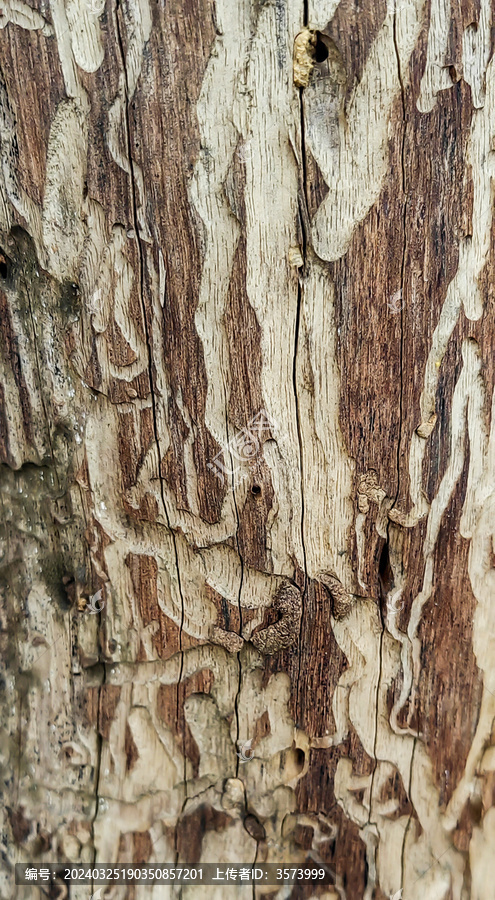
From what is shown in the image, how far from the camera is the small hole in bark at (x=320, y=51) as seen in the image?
4.05ft

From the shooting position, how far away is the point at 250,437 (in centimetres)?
144

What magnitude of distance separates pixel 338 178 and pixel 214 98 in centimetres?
34

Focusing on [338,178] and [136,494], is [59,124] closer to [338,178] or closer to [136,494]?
[338,178]

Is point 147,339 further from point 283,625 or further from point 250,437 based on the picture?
point 283,625

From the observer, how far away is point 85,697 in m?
1.62

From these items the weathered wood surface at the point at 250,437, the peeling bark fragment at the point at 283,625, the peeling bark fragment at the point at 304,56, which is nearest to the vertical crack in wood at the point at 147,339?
the weathered wood surface at the point at 250,437

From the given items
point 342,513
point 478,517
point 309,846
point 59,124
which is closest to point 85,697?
point 309,846

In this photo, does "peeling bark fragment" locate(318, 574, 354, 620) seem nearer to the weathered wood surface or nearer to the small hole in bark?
the weathered wood surface

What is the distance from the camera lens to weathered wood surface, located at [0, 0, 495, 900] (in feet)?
4.18
